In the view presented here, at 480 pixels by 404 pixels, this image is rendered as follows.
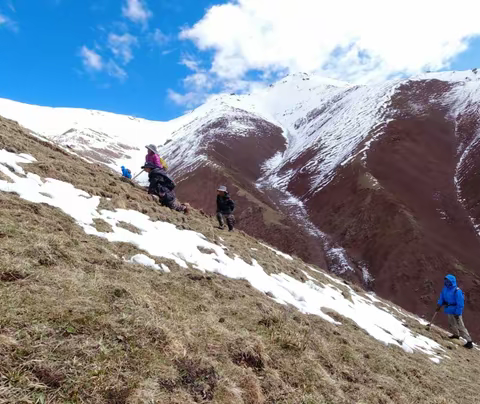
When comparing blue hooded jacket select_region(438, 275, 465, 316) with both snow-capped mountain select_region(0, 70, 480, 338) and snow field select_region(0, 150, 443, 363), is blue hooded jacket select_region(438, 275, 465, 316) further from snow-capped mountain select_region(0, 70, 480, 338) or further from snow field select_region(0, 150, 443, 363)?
snow-capped mountain select_region(0, 70, 480, 338)

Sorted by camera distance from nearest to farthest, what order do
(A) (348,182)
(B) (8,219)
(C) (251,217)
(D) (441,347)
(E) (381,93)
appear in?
(B) (8,219)
(D) (441,347)
(C) (251,217)
(A) (348,182)
(E) (381,93)

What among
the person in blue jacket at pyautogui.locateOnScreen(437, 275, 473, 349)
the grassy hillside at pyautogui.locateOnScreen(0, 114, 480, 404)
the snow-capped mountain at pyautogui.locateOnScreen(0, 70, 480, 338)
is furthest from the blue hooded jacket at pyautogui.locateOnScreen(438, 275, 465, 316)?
the snow-capped mountain at pyautogui.locateOnScreen(0, 70, 480, 338)

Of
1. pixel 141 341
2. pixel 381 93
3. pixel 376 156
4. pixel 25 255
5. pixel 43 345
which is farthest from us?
pixel 381 93

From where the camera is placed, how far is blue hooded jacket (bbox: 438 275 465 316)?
46.8ft

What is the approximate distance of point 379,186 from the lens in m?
39.2

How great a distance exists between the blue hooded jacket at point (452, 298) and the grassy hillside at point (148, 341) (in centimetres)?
677

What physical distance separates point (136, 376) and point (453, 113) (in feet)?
221

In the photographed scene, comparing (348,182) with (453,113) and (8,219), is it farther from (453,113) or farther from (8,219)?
(8,219)

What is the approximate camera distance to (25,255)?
5.20m

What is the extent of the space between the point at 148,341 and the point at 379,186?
3902 cm

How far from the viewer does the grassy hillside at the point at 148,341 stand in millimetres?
3307

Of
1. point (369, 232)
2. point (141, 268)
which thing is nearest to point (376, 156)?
point (369, 232)

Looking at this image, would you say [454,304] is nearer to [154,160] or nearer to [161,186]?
[161,186]

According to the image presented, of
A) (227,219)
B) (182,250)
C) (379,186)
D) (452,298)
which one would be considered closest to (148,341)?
(182,250)
